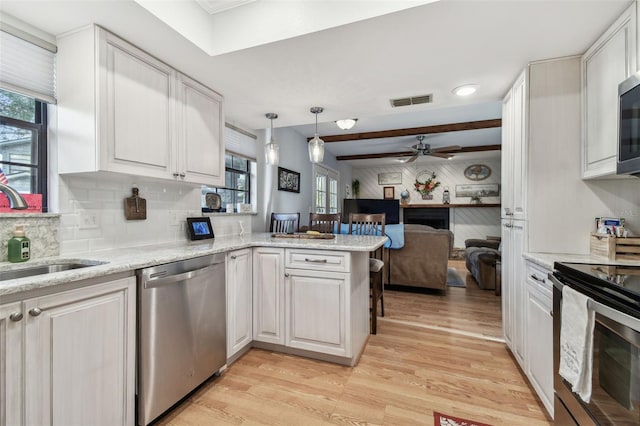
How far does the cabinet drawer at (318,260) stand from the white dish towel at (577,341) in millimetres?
1227

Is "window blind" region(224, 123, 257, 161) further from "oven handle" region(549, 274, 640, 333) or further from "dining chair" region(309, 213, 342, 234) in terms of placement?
"oven handle" region(549, 274, 640, 333)

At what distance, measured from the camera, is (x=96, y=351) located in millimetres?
1314

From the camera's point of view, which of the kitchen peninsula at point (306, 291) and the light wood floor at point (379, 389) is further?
the kitchen peninsula at point (306, 291)

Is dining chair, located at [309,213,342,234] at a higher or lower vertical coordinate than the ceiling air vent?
lower

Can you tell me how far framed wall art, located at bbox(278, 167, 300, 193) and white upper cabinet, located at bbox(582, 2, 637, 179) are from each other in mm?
3328

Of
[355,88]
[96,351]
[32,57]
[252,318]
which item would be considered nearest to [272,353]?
[252,318]

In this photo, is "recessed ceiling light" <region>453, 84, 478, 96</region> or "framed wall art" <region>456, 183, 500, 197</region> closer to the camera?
"recessed ceiling light" <region>453, 84, 478, 96</region>

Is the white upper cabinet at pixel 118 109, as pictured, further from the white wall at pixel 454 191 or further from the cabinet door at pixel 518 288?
the white wall at pixel 454 191

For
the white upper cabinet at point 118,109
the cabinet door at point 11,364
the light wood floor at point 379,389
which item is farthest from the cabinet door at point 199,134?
the light wood floor at point 379,389

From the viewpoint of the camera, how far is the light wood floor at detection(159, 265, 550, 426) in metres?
1.68

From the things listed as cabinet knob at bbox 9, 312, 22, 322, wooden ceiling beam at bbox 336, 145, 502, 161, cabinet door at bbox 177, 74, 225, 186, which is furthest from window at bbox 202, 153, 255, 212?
wooden ceiling beam at bbox 336, 145, 502, 161

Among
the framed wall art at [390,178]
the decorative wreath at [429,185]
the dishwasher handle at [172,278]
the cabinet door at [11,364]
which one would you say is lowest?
the cabinet door at [11,364]

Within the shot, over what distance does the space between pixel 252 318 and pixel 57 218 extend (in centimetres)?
149

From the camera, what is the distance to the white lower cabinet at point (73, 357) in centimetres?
106
